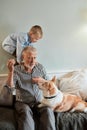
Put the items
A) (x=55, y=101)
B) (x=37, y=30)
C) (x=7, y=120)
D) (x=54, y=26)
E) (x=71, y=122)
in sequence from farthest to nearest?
1. (x=54, y=26)
2. (x=37, y=30)
3. (x=55, y=101)
4. (x=71, y=122)
5. (x=7, y=120)

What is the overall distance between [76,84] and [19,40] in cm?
87

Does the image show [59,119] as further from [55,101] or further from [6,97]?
[6,97]

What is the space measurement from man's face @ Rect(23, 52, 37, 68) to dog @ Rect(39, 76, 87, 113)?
247 millimetres

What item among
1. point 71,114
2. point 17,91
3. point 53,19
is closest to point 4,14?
point 53,19

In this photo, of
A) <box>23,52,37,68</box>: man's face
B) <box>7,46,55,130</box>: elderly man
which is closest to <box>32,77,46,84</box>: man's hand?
<box>7,46,55,130</box>: elderly man

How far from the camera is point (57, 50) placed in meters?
3.03

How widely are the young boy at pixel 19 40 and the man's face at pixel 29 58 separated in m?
0.36

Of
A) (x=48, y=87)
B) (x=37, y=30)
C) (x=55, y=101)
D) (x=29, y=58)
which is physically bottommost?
(x=55, y=101)

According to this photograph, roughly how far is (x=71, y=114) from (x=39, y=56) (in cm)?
102

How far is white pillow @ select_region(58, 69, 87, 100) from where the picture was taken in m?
2.72

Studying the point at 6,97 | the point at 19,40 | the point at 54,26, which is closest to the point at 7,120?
the point at 6,97

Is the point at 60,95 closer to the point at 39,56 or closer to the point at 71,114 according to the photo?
the point at 71,114

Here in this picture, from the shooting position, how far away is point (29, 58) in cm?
233

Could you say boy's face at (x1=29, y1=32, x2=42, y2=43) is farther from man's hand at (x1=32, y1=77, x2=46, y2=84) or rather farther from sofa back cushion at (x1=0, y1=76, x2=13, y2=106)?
sofa back cushion at (x1=0, y1=76, x2=13, y2=106)
